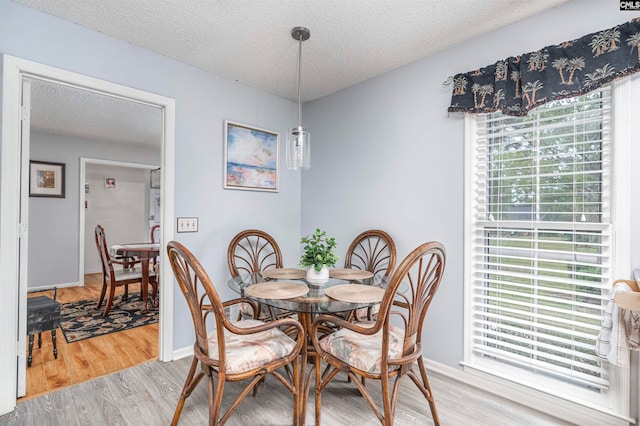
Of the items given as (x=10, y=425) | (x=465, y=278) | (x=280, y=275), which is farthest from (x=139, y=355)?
(x=465, y=278)

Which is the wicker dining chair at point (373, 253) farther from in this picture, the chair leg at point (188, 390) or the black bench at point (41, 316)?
the black bench at point (41, 316)

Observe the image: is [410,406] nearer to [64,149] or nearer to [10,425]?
[10,425]

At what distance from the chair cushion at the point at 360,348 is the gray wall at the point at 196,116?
59.8 inches

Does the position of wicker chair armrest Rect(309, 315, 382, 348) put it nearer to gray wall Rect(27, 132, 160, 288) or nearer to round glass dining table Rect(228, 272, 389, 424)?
round glass dining table Rect(228, 272, 389, 424)

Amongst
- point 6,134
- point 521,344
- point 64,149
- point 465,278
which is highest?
point 64,149

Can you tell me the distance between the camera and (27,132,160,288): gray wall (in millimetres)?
4562

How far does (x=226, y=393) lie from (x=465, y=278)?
182 centimetres

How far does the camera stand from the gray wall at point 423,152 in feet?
6.25

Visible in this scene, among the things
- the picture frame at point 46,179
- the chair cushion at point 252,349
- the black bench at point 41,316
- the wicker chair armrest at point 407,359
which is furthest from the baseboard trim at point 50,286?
the wicker chair armrest at point 407,359

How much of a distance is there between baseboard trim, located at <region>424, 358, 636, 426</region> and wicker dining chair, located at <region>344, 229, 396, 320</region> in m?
0.85

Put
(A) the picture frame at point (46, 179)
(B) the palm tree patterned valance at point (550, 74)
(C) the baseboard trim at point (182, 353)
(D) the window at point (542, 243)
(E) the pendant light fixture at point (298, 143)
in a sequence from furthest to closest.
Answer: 1. (A) the picture frame at point (46, 179)
2. (C) the baseboard trim at point (182, 353)
3. (E) the pendant light fixture at point (298, 143)
4. (D) the window at point (542, 243)
5. (B) the palm tree patterned valance at point (550, 74)

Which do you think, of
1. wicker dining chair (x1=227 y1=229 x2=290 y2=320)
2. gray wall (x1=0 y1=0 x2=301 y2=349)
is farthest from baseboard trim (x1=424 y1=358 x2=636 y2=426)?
gray wall (x1=0 y1=0 x2=301 y2=349)

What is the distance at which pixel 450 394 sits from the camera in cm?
203

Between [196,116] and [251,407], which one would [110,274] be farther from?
[251,407]
